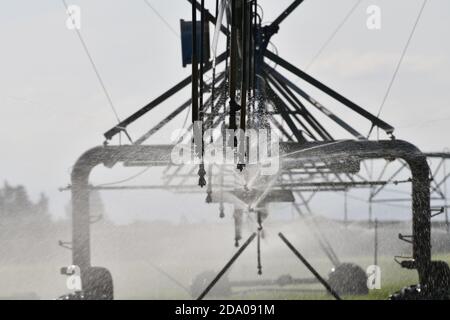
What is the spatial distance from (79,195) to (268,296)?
→ 31.4 feet

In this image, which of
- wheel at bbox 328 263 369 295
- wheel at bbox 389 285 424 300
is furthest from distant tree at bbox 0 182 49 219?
wheel at bbox 389 285 424 300

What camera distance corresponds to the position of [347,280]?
1931 centimetres

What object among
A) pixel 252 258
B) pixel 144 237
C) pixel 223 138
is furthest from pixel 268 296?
pixel 144 237

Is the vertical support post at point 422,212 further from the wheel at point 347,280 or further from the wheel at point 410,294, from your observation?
the wheel at point 347,280

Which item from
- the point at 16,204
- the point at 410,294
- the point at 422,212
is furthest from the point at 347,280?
the point at 16,204

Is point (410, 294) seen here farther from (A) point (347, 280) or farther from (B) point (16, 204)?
(B) point (16, 204)

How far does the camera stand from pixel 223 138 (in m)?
10.3

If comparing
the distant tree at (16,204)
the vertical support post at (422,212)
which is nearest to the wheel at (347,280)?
the vertical support post at (422,212)

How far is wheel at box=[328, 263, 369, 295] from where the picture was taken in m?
19.2

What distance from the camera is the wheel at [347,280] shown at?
755 inches

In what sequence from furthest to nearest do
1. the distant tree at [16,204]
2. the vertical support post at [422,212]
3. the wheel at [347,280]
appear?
the distant tree at [16,204] < the wheel at [347,280] < the vertical support post at [422,212]
